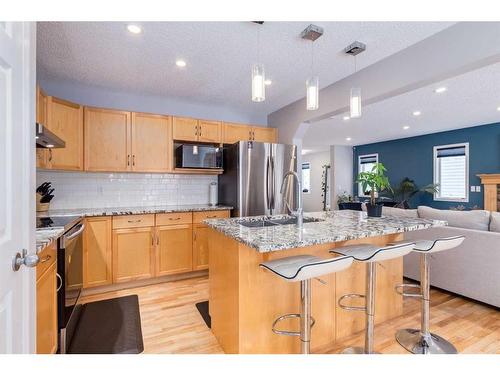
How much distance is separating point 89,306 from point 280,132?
3.33 m

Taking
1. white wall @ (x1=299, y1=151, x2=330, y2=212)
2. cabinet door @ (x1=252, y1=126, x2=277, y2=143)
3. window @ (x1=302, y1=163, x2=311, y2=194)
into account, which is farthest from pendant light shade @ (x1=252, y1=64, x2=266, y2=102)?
window @ (x1=302, y1=163, x2=311, y2=194)

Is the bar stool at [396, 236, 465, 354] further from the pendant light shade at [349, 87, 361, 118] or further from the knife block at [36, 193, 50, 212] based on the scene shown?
the knife block at [36, 193, 50, 212]

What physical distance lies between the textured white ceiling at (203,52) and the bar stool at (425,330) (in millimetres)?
1656

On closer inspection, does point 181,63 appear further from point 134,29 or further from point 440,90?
point 440,90

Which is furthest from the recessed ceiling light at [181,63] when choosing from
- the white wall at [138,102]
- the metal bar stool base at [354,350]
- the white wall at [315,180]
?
the white wall at [315,180]

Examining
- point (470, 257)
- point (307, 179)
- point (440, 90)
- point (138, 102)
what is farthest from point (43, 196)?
point (307, 179)

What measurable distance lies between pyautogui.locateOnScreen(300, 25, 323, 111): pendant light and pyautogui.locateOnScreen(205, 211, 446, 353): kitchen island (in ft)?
2.98

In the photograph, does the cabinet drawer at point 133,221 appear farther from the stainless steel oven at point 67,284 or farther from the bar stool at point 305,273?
the bar stool at point 305,273

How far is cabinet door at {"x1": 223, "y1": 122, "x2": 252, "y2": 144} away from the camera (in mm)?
3816

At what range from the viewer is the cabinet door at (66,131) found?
107 inches

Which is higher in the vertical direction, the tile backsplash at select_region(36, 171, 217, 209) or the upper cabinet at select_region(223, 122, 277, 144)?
the upper cabinet at select_region(223, 122, 277, 144)

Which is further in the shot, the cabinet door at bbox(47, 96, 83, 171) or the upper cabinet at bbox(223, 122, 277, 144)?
the upper cabinet at bbox(223, 122, 277, 144)

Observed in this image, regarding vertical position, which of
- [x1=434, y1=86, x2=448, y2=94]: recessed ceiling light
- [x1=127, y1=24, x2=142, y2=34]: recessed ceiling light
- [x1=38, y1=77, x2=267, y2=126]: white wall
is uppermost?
[x1=434, y1=86, x2=448, y2=94]: recessed ceiling light
